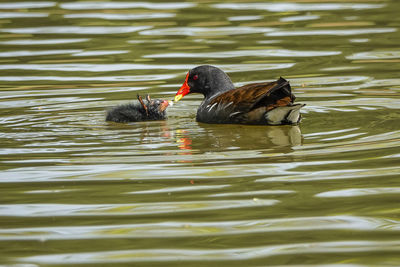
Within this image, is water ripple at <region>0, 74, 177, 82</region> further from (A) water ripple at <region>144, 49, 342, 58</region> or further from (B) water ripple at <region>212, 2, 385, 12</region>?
(B) water ripple at <region>212, 2, 385, 12</region>

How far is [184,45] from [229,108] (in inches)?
240

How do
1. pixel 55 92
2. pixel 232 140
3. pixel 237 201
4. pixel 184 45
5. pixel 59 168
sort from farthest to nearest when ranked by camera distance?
pixel 184 45, pixel 55 92, pixel 232 140, pixel 59 168, pixel 237 201

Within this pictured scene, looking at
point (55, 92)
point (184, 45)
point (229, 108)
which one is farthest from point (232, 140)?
point (184, 45)

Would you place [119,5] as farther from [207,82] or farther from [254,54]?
[207,82]

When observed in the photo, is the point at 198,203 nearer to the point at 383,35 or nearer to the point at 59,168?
the point at 59,168

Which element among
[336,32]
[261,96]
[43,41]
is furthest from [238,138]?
[43,41]

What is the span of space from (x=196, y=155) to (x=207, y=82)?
2.91 meters

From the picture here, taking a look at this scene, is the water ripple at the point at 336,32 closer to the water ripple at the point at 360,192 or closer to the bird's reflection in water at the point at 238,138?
the bird's reflection in water at the point at 238,138

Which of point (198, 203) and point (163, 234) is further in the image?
point (198, 203)

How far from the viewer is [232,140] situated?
8.45 meters

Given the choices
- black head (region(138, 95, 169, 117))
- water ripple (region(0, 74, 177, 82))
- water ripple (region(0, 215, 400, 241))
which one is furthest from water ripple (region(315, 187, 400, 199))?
water ripple (region(0, 74, 177, 82))

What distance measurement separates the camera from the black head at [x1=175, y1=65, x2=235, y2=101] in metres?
10.3

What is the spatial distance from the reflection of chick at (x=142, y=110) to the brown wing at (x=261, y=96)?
1.01 m

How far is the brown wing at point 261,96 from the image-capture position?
8.71 m
